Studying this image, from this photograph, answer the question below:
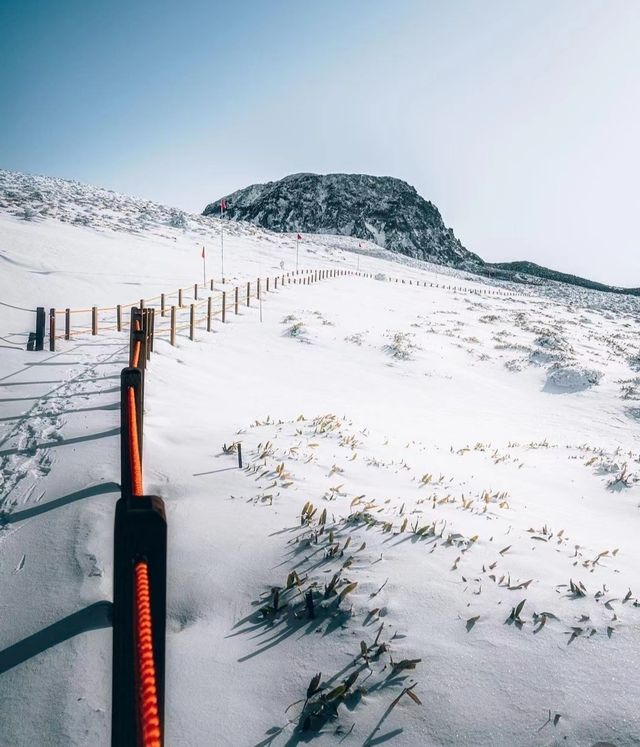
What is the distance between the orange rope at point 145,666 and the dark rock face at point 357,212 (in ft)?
410

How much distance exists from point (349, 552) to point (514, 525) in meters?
2.11

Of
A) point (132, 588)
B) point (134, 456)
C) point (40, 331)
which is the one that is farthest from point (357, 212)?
point (132, 588)

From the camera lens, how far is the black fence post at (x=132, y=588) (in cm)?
160

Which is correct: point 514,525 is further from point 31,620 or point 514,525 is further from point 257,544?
point 31,620

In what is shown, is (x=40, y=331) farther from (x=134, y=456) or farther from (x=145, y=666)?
(x=145, y=666)

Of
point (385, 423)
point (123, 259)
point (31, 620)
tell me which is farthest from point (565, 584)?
point (123, 259)

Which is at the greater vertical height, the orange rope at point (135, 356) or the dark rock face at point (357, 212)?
the dark rock face at point (357, 212)

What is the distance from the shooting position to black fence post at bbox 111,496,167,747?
5.24 feet

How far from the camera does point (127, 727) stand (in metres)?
1.55

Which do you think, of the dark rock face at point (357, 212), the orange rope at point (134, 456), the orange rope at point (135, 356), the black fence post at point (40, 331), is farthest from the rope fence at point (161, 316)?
the dark rock face at point (357, 212)

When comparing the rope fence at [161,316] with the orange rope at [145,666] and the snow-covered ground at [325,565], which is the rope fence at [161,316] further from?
the orange rope at [145,666]

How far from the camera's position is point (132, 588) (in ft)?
5.47

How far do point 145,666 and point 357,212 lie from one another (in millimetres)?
140899

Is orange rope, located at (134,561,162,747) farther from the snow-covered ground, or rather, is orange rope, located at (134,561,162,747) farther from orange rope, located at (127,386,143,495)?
the snow-covered ground
